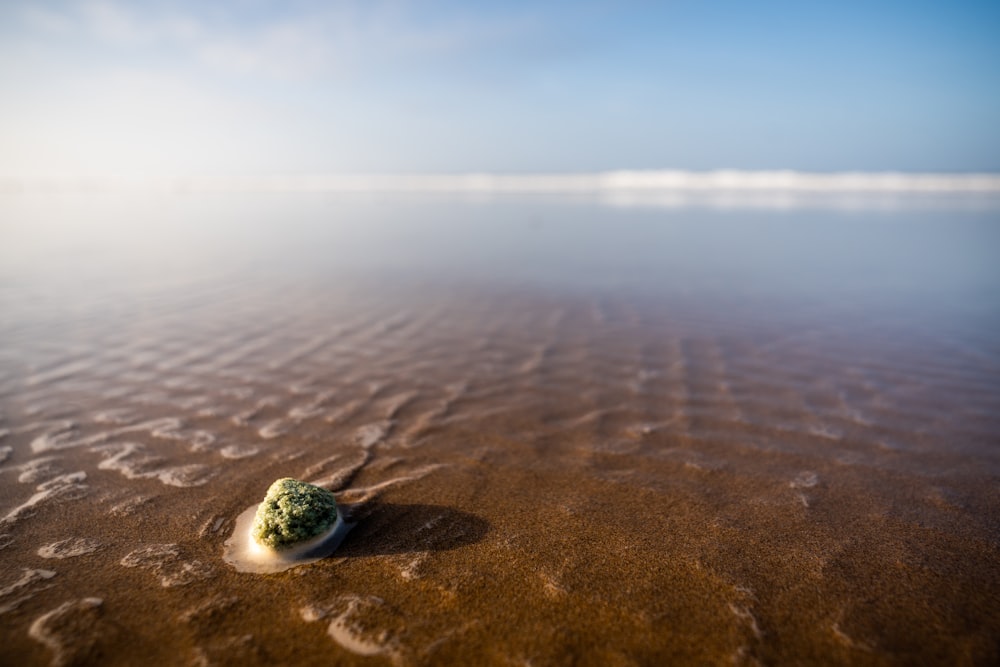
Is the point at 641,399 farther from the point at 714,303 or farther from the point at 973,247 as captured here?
the point at 973,247

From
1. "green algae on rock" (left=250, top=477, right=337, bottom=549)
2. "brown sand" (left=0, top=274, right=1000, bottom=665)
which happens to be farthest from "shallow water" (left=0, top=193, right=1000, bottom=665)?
"green algae on rock" (left=250, top=477, right=337, bottom=549)

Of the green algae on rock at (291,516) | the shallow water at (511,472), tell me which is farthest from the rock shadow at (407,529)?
the green algae on rock at (291,516)

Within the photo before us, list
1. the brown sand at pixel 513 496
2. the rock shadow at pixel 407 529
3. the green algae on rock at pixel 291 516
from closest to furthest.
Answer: the brown sand at pixel 513 496 → the green algae on rock at pixel 291 516 → the rock shadow at pixel 407 529

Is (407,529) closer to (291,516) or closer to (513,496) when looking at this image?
(291,516)

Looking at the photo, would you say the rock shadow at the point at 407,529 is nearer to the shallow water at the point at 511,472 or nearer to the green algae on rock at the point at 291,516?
the shallow water at the point at 511,472

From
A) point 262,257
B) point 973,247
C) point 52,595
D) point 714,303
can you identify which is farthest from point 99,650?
point 973,247

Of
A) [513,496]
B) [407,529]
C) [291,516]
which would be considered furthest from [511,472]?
[291,516]
